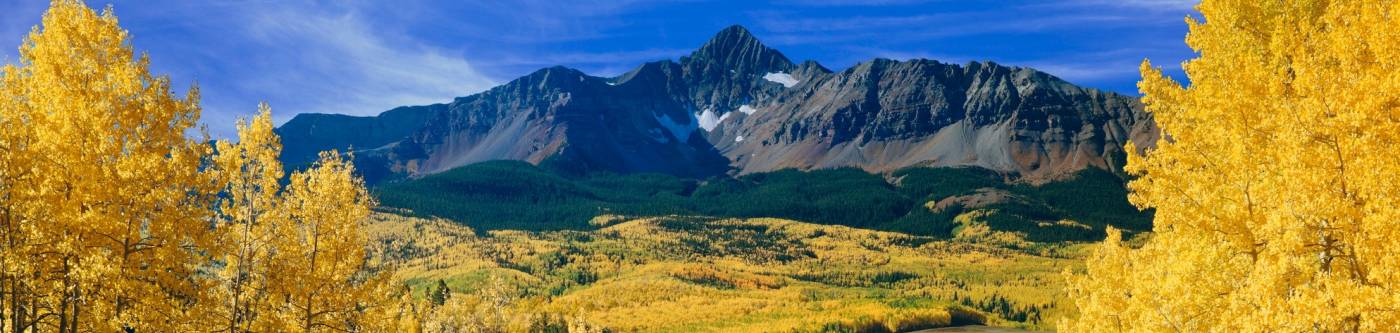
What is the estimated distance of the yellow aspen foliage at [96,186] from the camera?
1291 centimetres

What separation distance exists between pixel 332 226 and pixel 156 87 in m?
4.43

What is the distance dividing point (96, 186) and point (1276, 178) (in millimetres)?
18119

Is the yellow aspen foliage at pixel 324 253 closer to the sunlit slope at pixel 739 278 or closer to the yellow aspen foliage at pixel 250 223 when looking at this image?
the yellow aspen foliage at pixel 250 223

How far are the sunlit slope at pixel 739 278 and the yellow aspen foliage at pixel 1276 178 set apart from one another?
118 ft

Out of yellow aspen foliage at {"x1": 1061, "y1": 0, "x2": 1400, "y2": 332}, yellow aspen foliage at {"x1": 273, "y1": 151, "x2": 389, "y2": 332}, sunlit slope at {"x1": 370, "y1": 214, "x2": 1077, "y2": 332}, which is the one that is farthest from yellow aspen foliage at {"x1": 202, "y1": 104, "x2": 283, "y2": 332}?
sunlit slope at {"x1": 370, "y1": 214, "x2": 1077, "y2": 332}

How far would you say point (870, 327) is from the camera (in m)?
69.8

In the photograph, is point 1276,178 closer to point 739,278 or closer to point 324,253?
point 324,253

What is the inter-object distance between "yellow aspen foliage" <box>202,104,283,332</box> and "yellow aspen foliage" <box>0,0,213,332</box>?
480mm

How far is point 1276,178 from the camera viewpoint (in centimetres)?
935

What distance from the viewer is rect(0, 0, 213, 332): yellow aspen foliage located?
42.3 ft

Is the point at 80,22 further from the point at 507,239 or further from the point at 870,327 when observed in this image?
the point at 507,239

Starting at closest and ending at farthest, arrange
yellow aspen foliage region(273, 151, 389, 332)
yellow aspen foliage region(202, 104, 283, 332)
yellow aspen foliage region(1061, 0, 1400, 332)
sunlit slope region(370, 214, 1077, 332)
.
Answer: yellow aspen foliage region(1061, 0, 1400, 332)
yellow aspen foliage region(202, 104, 283, 332)
yellow aspen foliage region(273, 151, 389, 332)
sunlit slope region(370, 214, 1077, 332)

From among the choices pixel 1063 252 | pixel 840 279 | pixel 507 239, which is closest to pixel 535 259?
pixel 507 239

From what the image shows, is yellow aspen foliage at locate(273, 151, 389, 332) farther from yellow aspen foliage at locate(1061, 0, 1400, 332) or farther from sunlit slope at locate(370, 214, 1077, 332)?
sunlit slope at locate(370, 214, 1077, 332)
